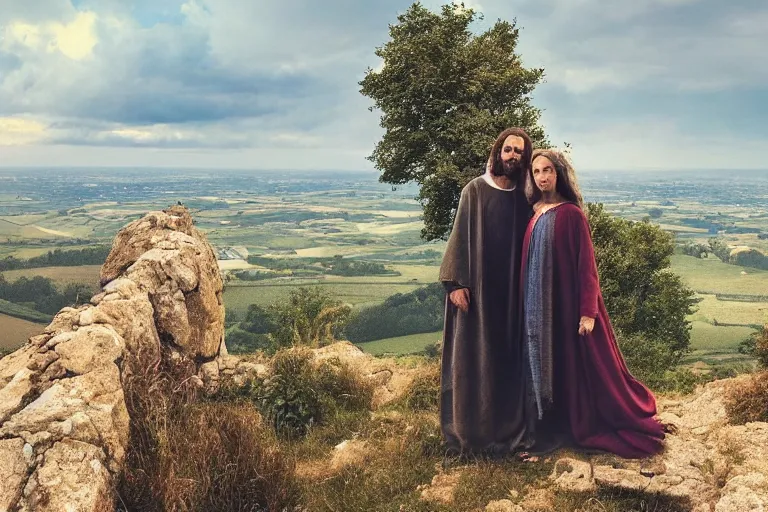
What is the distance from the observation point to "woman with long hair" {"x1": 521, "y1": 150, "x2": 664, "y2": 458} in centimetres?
590

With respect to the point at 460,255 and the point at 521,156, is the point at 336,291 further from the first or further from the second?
the point at 521,156

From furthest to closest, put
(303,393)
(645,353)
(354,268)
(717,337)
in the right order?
(354,268)
(717,337)
(645,353)
(303,393)

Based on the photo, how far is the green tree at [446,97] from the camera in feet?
46.4

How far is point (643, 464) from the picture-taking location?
5.74 metres

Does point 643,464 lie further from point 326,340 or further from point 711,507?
point 326,340

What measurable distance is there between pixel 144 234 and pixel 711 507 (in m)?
8.47

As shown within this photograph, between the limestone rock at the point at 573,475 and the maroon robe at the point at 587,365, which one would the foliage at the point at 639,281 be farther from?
the limestone rock at the point at 573,475

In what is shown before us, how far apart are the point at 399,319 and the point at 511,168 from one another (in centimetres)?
3186

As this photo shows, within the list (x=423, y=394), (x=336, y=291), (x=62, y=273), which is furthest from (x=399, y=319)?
(x=423, y=394)

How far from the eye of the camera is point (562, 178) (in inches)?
235

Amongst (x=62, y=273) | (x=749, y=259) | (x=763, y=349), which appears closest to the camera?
(x=763, y=349)

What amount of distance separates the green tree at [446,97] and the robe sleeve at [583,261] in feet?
25.3

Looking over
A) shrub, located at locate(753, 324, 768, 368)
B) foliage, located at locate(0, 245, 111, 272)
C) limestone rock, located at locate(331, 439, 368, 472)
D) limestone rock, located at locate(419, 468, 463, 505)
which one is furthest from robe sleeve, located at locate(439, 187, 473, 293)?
foliage, located at locate(0, 245, 111, 272)

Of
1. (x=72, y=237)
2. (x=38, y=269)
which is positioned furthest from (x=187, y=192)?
(x=38, y=269)
